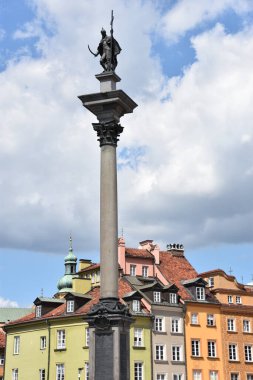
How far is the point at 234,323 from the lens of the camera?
7031 centimetres

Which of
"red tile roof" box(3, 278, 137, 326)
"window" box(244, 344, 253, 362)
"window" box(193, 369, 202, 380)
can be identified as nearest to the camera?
"red tile roof" box(3, 278, 137, 326)

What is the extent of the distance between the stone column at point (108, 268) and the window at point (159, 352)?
37.2 meters

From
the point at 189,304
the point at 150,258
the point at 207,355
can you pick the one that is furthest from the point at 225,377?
the point at 150,258

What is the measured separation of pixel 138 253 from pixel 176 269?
15.2 feet

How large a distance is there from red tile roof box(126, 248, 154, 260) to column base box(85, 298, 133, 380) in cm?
4493

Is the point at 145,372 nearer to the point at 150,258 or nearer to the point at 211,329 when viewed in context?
the point at 211,329

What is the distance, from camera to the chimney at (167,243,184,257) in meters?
79.3

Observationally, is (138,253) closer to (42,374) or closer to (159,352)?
(159,352)

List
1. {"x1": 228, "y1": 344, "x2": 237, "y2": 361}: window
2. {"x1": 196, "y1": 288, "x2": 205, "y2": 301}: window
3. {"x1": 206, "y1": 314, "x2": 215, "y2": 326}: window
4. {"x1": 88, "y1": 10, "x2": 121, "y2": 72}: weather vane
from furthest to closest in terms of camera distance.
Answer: {"x1": 196, "y1": 288, "x2": 205, "y2": 301}: window, {"x1": 206, "y1": 314, "x2": 215, "y2": 326}: window, {"x1": 228, "y1": 344, "x2": 237, "y2": 361}: window, {"x1": 88, "y1": 10, "x2": 121, "y2": 72}: weather vane

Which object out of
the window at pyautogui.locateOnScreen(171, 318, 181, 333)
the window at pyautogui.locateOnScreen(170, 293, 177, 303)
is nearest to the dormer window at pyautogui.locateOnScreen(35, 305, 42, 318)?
the window at pyautogui.locateOnScreen(170, 293, 177, 303)

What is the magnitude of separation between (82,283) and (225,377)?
17030 millimetres

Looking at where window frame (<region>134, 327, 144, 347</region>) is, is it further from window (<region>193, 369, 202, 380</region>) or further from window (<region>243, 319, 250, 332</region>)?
window (<region>243, 319, 250, 332</region>)

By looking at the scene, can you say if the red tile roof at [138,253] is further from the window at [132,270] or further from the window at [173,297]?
the window at [173,297]

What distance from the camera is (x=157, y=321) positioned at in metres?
65.6
